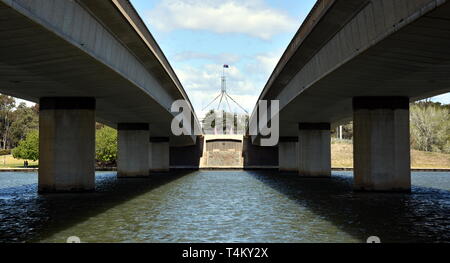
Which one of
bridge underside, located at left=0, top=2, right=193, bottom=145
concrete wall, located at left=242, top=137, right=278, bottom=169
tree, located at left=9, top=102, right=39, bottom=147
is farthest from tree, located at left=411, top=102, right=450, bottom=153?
tree, located at left=9, top=102, right=39, bottom=147

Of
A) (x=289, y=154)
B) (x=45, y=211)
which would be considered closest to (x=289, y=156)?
(x=289, y=154)

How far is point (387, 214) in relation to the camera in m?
24.0

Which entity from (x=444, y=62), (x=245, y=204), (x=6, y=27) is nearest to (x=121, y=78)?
(x=245, y=204)

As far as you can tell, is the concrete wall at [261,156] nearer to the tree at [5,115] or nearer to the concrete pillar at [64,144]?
the concrete pillar at [64,144]

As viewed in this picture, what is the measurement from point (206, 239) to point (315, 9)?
12.8 m

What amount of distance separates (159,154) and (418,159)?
4799 centimetres

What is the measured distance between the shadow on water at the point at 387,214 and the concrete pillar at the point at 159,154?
1927 inches

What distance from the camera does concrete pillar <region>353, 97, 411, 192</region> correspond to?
35.7m

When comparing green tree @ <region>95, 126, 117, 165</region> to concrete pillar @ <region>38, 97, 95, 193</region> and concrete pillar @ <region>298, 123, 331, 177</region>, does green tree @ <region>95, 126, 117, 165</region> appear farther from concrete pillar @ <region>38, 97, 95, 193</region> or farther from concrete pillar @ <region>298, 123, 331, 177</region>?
concrete pillar @ <region>38, 97, 95, 193</region>

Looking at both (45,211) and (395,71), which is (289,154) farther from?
(45,211)

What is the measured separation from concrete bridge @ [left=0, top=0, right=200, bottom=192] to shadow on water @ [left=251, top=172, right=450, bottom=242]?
465 inches

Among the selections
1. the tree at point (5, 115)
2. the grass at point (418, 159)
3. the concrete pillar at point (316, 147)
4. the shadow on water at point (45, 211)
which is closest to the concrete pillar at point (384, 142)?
the shadow on water at point (45, 211)

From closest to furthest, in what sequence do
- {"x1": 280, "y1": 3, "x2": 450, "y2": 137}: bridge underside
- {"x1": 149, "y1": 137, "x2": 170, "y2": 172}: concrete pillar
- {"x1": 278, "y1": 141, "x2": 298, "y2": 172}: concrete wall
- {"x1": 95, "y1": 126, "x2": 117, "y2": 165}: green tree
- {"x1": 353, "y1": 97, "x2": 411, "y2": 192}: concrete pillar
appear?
{"x1": 280, "y1": 3, "x2": 450, "y2": 137}: bridge underside, {"x1": 353, "y1": 97, "x2": 411, "y2": 192}: concrete pillar, {"x1": 149, "y1": 137, "x2": 170, "y2": 172}: concrete pillar, {"x1": 278, "y1": 141, "x2": 298, "y2": 172}: concrete wall, {"x1": 95, "y1": 126, "x2": 117, "y2": 165}: green tree
